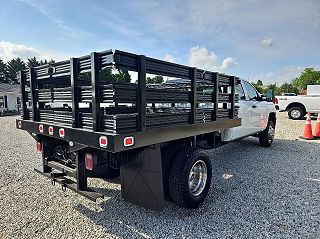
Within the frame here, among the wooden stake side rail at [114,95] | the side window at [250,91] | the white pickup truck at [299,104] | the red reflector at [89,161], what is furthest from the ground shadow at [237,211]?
the white pickup truck at [299,104]

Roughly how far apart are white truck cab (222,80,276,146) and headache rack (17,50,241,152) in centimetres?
159

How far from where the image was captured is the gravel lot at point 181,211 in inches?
108

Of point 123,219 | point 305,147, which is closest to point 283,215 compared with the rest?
point 123,219

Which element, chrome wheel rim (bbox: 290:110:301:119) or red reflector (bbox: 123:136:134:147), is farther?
chrome wheel rim (bbox: 290:110:301:119)

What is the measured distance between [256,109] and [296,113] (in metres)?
11.0

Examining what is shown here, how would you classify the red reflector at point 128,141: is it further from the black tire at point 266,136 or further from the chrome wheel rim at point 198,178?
the black tire at point 266,136

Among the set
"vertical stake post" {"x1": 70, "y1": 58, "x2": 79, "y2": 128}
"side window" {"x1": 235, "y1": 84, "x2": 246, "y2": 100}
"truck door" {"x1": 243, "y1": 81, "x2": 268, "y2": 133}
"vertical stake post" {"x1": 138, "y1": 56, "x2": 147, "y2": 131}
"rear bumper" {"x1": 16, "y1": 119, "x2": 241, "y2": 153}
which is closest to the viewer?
"rear bumper" {"x1": 16, "y1": 119, "x2": 241, "y2": 153}

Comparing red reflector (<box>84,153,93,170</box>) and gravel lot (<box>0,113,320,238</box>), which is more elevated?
red reflector (<box>84,153,93,170</box>)

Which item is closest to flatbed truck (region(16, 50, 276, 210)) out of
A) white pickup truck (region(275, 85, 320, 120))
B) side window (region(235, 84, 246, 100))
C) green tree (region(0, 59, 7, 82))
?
side window (region(235, 84, 246, 100))

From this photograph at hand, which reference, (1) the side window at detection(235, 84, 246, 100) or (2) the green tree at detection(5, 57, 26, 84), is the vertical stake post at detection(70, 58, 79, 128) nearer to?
(1) the side window at detection(235, 84, 246, 100)

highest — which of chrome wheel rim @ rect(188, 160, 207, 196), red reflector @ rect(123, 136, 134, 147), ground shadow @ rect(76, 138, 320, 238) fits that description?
red reflector @ rect(123, 136, 134, 147)

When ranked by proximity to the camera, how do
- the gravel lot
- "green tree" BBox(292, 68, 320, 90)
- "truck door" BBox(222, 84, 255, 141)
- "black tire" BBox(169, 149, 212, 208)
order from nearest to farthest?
1. the gravel lot
2. "black tire" BBox(169, 149, 212, 208)
3. "truck door" BBox(222, 84, 255, 141)
4. "green tree" BBox(292, 68, 320, 90)

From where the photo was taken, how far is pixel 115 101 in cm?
224

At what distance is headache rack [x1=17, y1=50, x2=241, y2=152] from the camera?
2.30m
